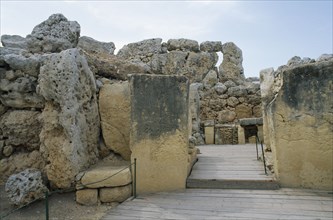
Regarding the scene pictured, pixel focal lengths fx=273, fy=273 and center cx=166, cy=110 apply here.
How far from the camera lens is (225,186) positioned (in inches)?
158

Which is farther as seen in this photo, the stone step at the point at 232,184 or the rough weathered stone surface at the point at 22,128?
the rough weathered stone surface at the point at 22,128

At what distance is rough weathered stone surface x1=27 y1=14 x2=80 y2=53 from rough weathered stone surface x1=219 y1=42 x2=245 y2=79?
7.11 m

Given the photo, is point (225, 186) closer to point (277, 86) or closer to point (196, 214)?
point (196, 214)

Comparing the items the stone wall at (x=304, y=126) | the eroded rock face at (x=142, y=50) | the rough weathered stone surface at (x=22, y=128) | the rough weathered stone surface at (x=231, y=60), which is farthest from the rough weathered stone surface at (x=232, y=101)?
the rough weathered stone surface at (x=22, y=128)

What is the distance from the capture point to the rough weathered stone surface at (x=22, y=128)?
434 centimetres

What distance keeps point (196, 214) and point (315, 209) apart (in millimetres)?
1332

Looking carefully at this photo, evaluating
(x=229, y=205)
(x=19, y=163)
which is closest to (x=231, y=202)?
(x=229, y=205)

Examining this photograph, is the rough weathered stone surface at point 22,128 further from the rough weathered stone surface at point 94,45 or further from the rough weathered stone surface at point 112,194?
the rough weathered stone surface at point 94,45

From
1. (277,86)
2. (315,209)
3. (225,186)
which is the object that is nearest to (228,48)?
(277,86)

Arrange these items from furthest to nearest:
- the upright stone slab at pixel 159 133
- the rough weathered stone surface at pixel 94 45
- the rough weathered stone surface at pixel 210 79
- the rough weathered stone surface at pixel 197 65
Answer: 1. the rough weathered stone surface at pixel 197 65
2. the rough weathered stone surface at pixel 210 79
3. the rough weathered stone surface at pixel 94 45
4. the upright stone slab at pixel 159 133

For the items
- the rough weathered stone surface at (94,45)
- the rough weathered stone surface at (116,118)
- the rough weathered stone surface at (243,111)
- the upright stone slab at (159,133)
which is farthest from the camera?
the rough weathered stone surface at (243,111)

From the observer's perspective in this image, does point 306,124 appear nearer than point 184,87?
Yes

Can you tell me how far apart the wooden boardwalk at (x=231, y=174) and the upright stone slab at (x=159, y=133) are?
0.38 metres

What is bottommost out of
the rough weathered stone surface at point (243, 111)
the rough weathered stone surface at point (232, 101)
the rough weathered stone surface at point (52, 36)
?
the rough weathered stone surface at point (243, 111)
